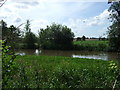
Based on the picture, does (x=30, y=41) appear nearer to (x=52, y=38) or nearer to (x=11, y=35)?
(x=52, y=38)

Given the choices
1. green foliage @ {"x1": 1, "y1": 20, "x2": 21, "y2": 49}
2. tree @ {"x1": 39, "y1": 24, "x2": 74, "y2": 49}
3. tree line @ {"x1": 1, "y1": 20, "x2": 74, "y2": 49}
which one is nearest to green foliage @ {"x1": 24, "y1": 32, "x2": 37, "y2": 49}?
tree line @ {"x1": 1, "y1": 20, "x2": 74, "y2": 49}

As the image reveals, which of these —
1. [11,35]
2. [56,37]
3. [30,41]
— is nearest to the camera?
[11,35]

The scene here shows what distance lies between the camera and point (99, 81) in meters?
4.73

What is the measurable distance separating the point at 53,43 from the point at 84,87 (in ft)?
99.5

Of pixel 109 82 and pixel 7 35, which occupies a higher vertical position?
pixel 7 35

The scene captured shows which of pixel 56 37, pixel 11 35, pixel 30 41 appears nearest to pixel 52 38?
pixel 56 37

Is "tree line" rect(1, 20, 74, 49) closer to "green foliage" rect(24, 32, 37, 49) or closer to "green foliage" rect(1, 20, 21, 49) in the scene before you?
"green foliage" rect(24, 32, 37, 49)

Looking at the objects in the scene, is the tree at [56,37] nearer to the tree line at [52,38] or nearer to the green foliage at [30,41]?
the tree line at [52,38]

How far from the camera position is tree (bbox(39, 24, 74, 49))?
108 feet

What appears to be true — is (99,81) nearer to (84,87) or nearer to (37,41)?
(84,87)

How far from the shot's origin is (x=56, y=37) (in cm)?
3344

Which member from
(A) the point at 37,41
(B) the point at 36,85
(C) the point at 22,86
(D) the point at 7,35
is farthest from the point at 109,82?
(A) the point at 37,41

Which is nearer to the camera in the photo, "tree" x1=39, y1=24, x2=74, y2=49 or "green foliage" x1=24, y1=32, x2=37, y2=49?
"tree" x1=39, y1=24, x2=74, y2=49

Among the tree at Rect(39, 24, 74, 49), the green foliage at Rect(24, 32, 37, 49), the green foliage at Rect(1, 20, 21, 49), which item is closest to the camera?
the green foliage at Rect(1, 20, 21, 49)
